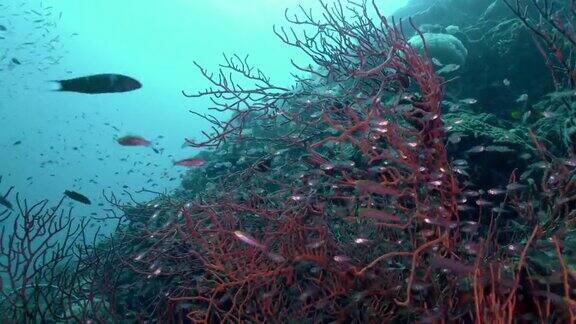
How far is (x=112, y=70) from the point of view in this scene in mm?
120625

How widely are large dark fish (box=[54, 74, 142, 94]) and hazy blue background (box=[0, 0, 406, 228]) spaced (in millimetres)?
66570

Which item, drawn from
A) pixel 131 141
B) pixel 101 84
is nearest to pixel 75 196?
pixel 131 141

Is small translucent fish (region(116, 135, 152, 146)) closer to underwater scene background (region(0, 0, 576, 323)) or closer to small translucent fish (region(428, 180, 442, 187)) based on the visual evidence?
underwater scene background (region(0, 0, 576, 323))

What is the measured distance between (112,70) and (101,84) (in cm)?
13129

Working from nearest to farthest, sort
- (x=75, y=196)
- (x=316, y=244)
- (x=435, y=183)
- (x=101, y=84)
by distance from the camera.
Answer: (x=435, y=183) → (x=316, y=244) → (x=101, y=84) → (x=75, y=196)

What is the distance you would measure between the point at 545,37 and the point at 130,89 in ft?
16.0

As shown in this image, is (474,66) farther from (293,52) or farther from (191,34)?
(191,34)

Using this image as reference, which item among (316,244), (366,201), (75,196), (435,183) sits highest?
(75,196)

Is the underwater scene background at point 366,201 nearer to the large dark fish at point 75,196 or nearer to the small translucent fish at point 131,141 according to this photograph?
the small translucent fish at point 131,141

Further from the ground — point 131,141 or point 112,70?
point 112,70

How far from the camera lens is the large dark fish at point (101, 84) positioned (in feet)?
13.0

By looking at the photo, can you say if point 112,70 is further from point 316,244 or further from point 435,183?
point 435,183

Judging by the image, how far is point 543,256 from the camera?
3689 millimetres

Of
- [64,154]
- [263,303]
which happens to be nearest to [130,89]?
[263,303]
